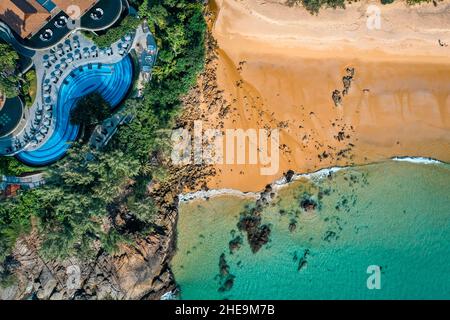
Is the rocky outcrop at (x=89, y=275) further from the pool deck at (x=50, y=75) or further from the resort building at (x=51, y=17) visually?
the resort building at (x=51, y=17)

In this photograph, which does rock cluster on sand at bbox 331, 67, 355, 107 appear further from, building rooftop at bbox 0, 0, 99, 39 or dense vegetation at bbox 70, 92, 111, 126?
building rooftop at bbox 0, 0, 99, 39

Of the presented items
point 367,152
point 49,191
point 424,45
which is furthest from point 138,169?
point 424,45

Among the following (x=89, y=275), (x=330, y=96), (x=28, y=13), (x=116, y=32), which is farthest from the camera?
(x=330, y=96)

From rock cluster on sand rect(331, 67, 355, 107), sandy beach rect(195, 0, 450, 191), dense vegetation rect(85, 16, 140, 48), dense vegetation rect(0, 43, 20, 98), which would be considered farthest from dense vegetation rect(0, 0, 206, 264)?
rock cluster on sand rect(331, 67, 355, 107)

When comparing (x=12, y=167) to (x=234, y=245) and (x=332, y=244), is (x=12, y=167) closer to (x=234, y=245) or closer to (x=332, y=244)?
(x=234, y=245)

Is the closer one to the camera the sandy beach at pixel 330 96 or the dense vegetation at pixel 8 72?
the dense vegetation at pixel 8 72

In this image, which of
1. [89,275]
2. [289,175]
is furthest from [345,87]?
[89,275]

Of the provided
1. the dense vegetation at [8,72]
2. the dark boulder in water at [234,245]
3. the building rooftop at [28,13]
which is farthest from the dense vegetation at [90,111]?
the dark boulder in water at [234,245]
